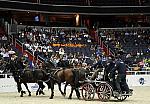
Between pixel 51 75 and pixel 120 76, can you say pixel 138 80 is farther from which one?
pixel 120 76

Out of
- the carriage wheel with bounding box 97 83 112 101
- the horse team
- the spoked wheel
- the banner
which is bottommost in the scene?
the banner

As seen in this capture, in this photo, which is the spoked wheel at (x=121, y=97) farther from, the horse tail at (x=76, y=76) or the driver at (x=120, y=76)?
the horse tail at (x=76, y=76)

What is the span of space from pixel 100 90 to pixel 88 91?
0.69m

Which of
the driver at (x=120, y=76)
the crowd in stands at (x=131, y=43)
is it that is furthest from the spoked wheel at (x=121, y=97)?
the crowd in stands at (x=131, y=43)

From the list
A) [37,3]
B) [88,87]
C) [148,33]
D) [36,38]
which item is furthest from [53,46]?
[88,87]

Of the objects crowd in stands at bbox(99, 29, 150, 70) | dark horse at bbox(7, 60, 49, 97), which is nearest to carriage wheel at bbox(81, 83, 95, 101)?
dark horse at bbox(7, 60, 49, 97)

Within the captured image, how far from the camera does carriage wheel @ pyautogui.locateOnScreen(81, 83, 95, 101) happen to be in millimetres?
18906

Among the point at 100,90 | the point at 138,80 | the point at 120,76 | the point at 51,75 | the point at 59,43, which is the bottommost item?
the point at 138,80

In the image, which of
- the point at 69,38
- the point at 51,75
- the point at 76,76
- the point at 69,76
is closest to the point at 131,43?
the point at 69,38

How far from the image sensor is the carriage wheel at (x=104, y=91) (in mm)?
18328

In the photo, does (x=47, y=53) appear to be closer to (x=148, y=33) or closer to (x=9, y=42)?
(x=9, y=42)

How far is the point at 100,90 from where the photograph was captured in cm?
1867

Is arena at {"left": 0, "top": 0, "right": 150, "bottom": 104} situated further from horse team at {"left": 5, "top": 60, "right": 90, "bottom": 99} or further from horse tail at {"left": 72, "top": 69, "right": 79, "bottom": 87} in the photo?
horse tail at {"left": 72, "top": 69, "right": 79, "bottom": 87}

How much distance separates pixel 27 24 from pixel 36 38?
232 inches
